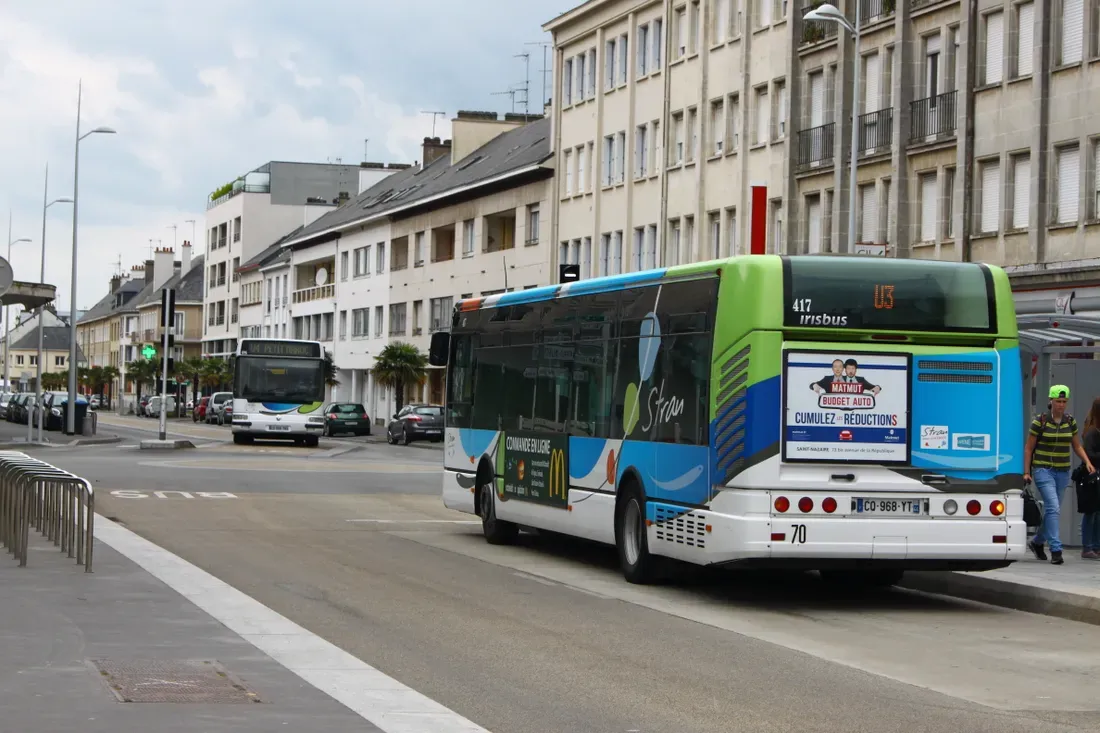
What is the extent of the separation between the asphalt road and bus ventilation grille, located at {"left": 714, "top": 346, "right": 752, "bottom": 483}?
1.19 metres

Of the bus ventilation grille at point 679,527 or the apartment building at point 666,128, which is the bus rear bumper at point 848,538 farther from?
the apartment building at point 666,128

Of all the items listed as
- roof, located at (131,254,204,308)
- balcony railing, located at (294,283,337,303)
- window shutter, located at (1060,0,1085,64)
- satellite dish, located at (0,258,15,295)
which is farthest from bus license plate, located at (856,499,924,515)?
roof, located at (131,254,204,308)

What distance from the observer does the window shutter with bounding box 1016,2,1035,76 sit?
40531mm

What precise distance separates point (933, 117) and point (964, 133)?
2090 mm

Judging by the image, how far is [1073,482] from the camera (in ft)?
61.0

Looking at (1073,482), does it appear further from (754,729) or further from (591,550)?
(754,729)

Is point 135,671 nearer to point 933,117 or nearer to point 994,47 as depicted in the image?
point 994,47

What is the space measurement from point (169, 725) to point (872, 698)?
3827 millimetres

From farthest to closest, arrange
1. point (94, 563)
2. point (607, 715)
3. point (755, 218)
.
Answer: point (755, 218), point (94, 563), point (607, 715)

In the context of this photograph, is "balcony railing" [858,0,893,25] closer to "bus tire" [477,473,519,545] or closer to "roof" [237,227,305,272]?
"bus tire" [477,473,519,545]

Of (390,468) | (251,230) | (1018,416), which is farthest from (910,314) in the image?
(251,230)

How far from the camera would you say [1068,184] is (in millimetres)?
39406

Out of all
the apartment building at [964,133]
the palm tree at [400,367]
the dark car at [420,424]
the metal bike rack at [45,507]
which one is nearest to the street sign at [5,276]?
the metal bike rack at [45,507]

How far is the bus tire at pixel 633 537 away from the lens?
16391 mm
